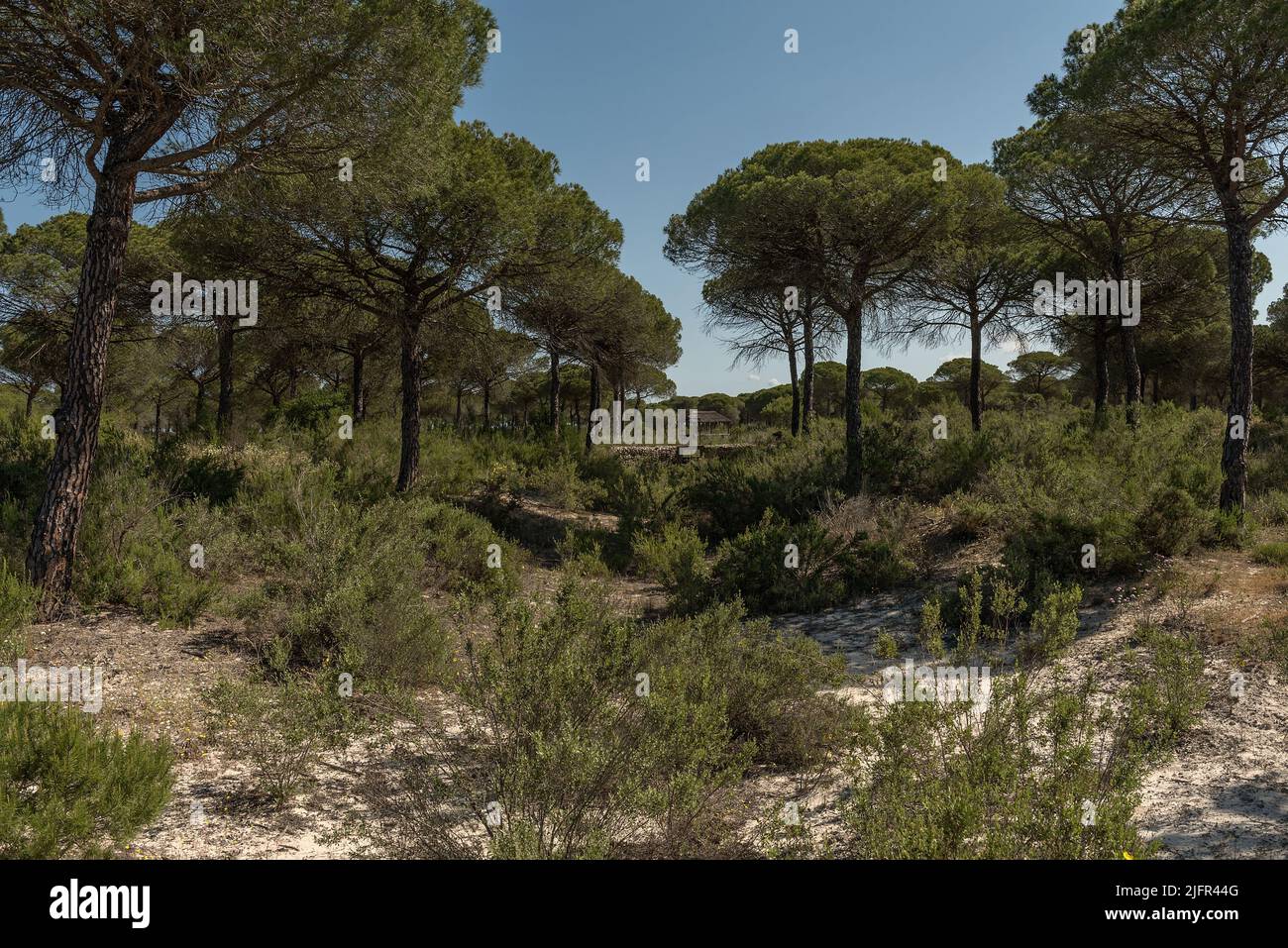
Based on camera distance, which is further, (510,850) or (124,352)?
(124,352)

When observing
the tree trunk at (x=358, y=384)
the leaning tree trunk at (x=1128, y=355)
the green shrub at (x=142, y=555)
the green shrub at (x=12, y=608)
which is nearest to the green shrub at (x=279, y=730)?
the green shrub at (x=12, y=608)

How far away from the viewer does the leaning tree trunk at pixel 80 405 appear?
6.30 meters

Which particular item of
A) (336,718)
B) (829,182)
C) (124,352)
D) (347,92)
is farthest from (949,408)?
(124,352)

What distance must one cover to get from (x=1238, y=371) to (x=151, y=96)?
12.2 metres

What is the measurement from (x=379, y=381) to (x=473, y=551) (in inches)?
782

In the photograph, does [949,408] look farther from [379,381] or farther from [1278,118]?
[379,381]

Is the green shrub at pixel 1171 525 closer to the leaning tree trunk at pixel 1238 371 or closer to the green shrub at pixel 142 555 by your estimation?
the leaning tree trunk at pixel 1238 371

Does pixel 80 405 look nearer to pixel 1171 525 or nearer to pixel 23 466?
pixel 23 466

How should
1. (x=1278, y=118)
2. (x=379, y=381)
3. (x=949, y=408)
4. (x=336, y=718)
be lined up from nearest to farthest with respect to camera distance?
(x=336, y=718)
(x=1278, y=118)
(x=949, y=408)
(x=379, y=381)

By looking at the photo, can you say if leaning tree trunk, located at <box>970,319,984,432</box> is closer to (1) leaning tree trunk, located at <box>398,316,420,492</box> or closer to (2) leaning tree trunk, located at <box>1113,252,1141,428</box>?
(2) leaning tree trunk, located at <box>1113,252,1141,428</box>

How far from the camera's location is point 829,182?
491 inches

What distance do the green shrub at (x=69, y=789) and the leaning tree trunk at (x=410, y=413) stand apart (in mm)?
9047

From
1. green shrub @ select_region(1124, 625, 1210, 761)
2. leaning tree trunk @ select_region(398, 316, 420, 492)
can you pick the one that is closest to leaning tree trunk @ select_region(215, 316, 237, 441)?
leaning tree trunk @ select_region(398, 316, 420, 492)

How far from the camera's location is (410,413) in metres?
12.2
